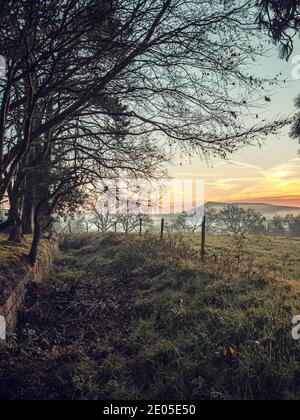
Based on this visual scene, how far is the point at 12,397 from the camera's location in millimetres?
4051

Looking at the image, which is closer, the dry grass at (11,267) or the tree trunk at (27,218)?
the dry grass at (11,267)

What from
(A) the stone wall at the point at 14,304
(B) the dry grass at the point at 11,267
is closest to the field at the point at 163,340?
(A) the stone wall at the point at 14,304

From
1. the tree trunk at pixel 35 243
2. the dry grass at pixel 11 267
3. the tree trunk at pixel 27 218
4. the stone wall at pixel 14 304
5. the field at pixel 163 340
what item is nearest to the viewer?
the field at pixel 163 340

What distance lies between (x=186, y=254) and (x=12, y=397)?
749 cm

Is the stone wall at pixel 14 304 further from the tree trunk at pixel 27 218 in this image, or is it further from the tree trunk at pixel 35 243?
the tree trunk at pixel 27 218

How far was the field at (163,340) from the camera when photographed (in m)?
4.08

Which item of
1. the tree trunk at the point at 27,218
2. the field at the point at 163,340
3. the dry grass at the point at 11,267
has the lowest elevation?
the field at the point at 163,340

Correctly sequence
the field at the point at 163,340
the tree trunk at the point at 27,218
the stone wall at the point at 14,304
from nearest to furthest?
1. the field at the point at 163,340
2. the stone wall at the point at 14,304
3. the tree trunk at the point at 27,218

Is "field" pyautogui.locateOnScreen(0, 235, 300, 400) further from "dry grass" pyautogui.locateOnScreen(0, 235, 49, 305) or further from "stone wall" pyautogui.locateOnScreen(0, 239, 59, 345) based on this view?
"dry grass" pyautogui.locateOnScreen(0, 235, 49, 305)

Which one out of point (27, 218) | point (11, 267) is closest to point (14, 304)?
point (11, 267)

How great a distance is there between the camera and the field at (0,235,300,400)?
4082 millimetres

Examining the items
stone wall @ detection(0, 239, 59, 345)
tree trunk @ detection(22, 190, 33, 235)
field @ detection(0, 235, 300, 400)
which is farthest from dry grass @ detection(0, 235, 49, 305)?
tree trunk @ detection(22, 190, 33, 235)
